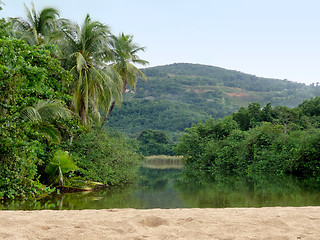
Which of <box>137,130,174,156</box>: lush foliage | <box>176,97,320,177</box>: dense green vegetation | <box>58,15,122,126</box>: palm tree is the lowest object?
<box>137,130,174,156</box>: lush foliage

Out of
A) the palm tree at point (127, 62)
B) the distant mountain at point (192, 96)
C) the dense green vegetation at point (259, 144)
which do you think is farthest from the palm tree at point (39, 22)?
the distant mountain at point (192, 96)

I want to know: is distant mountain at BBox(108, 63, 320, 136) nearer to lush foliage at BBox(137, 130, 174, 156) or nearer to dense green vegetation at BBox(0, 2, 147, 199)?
lush foliage at BBox(137, 130, 174, 156)

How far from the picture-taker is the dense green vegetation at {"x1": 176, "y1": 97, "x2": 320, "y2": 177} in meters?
22.7

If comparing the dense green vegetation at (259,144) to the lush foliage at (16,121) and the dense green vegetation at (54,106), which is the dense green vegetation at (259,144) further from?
the lush foliage at (16,121)

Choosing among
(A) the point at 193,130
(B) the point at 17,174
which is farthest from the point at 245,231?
(A) the point at 193,130

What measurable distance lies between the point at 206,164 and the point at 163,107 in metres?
61.4

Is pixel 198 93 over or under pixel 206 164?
over

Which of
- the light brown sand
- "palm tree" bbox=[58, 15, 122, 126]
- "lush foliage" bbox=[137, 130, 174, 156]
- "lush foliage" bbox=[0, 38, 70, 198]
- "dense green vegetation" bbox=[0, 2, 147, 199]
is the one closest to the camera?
the light brown sand

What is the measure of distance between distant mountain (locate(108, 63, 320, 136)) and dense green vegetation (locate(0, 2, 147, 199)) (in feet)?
180

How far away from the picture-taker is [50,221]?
549 cm

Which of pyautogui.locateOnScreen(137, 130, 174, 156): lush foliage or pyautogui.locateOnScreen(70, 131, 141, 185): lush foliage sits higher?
pyautogui.locateOnScreen(70, 131, 141, 185): lush foliage

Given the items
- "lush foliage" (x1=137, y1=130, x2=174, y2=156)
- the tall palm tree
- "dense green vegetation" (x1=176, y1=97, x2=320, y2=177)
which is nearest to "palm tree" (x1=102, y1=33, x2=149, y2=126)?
the tall palm tree

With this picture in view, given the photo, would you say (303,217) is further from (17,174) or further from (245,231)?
(17,174)

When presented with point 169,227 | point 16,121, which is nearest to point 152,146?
point 16,121
